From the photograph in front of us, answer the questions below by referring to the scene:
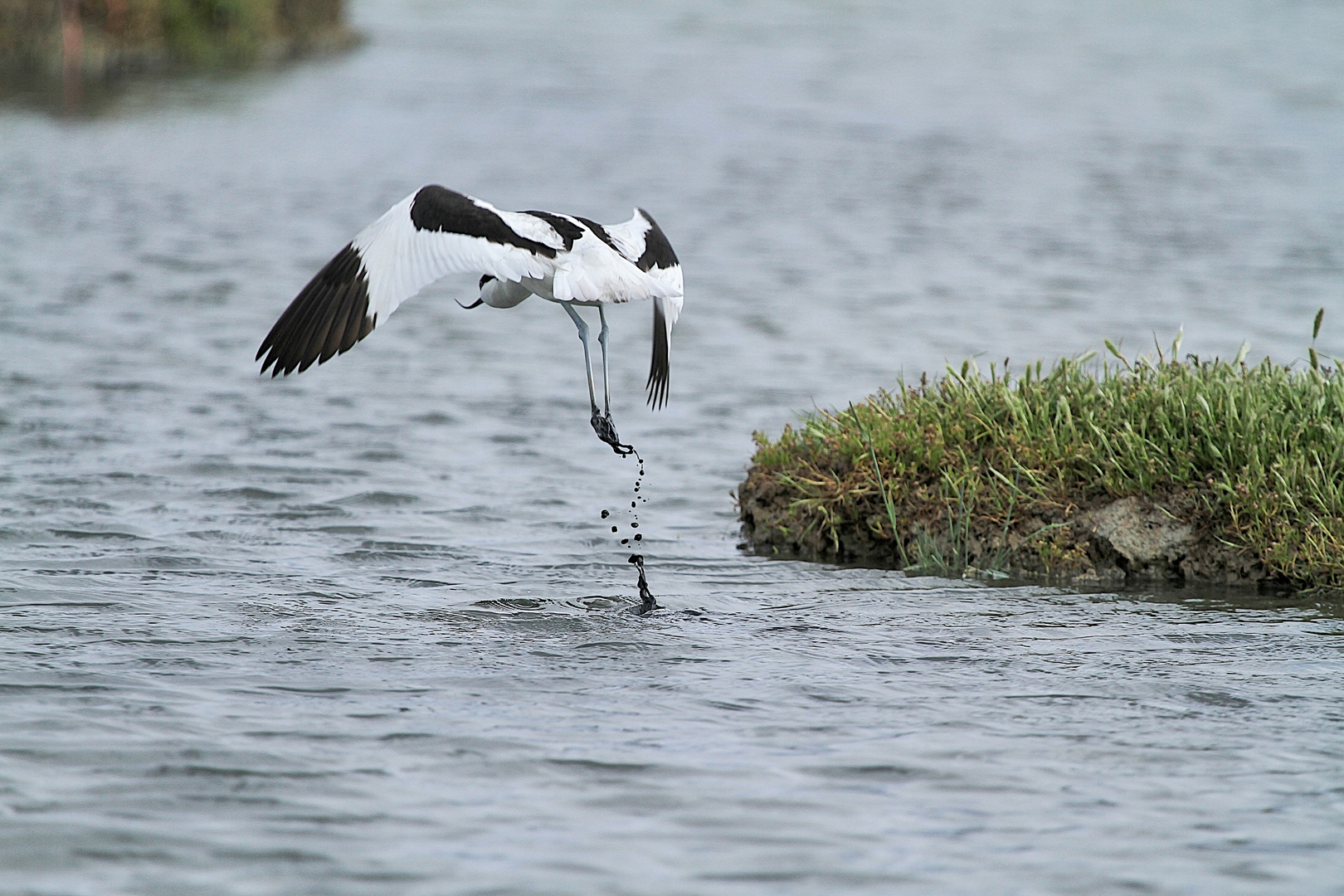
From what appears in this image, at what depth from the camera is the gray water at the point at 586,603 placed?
5168 millimetres

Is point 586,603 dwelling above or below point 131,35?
below

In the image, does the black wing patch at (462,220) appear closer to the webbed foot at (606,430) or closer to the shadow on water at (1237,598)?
the webbed foot at (606,430)

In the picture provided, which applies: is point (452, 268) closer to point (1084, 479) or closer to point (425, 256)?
point (425, 256)

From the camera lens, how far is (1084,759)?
19.2 ft

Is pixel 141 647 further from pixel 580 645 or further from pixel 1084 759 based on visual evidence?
pixel 1084 759

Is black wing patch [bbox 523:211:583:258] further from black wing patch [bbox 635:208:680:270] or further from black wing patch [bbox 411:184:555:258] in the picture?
black wing patch [bbox 635:208:680:270]

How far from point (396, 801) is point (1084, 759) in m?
2.56

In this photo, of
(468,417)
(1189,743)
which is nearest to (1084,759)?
(1189,743)

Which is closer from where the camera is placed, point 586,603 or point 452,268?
point 452,268

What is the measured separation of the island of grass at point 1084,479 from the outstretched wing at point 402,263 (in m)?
2.61

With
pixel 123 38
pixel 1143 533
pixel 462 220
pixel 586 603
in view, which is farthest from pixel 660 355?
pixel 123 38

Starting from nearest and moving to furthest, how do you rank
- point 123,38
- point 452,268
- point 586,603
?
point 452,268, point 586,603, point 123,38

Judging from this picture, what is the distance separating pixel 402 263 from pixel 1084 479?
3.81m

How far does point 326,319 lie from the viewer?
22.9 ft
